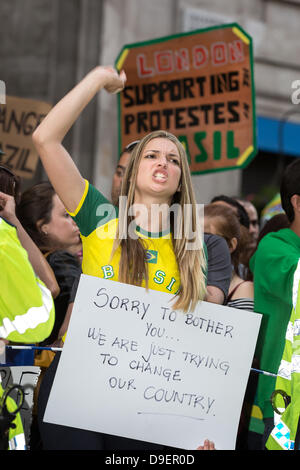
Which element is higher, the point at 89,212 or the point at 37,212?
the point at 37,212

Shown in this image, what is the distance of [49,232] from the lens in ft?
14.4

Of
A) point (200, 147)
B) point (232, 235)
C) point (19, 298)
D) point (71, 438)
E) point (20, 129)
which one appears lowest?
point (71, 438)

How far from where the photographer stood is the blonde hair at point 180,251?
3328 millimetres

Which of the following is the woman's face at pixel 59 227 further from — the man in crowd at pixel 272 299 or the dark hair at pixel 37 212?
the man in crowd at pixel 272 299

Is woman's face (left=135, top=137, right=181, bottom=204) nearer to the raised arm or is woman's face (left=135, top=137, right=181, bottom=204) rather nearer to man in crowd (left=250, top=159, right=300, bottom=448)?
the raised arm

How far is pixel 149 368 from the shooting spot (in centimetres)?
328

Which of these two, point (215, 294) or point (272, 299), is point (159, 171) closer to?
point (215, 294)

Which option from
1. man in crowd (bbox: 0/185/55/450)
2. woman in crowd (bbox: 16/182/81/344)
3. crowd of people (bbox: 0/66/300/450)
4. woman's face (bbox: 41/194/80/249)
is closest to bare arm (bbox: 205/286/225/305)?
crowd of people (bbox: 0/66/300/450)

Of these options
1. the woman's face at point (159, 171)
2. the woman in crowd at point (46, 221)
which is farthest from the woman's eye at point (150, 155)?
the woman in crowd at point (46, 221)

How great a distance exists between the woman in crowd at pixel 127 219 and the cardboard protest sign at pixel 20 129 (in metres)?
2.02

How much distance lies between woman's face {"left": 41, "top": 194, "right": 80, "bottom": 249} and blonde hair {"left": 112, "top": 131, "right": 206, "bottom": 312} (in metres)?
0.90

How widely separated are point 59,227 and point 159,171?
1.01 m

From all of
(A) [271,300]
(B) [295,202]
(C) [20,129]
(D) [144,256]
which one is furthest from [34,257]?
(C) [20,129]
